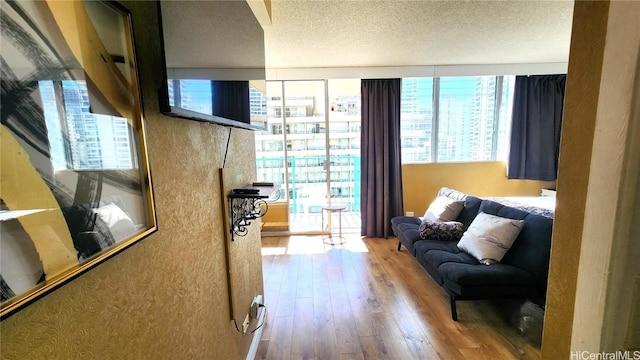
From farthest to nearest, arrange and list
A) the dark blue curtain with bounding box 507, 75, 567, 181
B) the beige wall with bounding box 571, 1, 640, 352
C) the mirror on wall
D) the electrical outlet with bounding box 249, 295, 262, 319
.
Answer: the dark blue curtain with bounding box 507, 75, 567, 181, the electrical outlet with bounding box 249, 295, 262, 319, the mirror on wall, the beige wall with bounding box 571, 1, 640, 352

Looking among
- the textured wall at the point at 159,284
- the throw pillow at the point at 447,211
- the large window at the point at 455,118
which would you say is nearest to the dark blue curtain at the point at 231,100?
the textured wall at the point at 159,284

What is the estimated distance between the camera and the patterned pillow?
109 inches

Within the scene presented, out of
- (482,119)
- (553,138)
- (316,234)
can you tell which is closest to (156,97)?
(316,234)

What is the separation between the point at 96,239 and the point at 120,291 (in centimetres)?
18

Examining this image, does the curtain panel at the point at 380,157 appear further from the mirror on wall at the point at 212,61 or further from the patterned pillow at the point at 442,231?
the mirror on wall at the point at 212,61

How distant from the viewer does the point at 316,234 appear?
418cm

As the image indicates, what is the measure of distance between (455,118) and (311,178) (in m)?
2.46

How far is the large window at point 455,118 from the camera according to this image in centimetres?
413

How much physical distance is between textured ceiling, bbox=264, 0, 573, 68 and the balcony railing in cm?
141

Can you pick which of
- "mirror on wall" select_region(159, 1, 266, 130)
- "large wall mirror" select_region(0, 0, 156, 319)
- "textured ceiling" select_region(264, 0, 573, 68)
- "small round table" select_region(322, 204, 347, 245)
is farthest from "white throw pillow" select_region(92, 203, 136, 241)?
"small round table" select_region(322, 204, 347, 245)

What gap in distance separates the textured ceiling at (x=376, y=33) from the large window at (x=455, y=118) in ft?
1.42

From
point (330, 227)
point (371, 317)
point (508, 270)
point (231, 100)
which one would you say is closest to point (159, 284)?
point (231, 100)

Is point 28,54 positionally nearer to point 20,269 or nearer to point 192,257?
point 20,269
